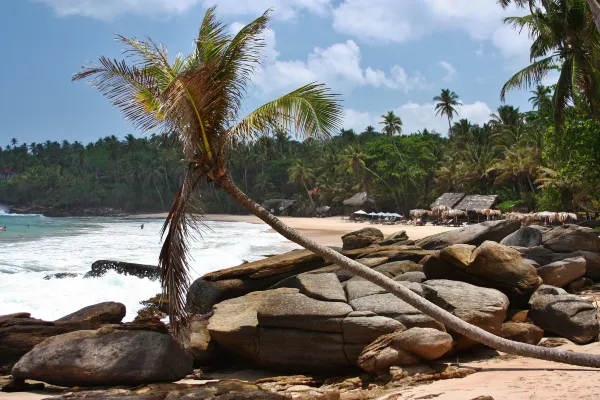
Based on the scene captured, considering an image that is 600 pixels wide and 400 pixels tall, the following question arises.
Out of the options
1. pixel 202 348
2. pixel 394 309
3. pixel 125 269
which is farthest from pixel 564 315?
pixel 125 269

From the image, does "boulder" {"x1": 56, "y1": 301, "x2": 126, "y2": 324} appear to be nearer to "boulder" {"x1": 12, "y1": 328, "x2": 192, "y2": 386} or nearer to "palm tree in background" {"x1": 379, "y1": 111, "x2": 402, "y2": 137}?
"boulder" {"x1": 12, "y1": 328, "x2": 192, "y2": 386}

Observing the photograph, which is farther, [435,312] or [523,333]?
[523,333]

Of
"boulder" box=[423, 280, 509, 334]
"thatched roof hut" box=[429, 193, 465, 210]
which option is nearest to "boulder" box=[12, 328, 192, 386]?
"boulder" box=[423, 280, 509, 334]

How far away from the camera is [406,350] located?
6332 millimetres

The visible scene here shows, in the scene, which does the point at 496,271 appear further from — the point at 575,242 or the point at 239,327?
the point at 575,242

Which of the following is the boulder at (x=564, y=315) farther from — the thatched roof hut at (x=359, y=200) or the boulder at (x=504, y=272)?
the thatched roof hut at (x=359, y=200)

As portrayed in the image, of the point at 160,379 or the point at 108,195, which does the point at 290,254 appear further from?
the point at 108,195

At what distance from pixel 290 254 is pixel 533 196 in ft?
106

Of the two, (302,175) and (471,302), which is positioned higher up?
A: (302,175)

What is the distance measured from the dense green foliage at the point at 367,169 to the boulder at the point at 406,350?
2.79 meters

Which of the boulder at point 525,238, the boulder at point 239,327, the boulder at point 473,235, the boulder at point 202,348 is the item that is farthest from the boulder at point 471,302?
the boulder at point 525,238

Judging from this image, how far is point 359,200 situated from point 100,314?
162ft

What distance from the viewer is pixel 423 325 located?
22.1 feet

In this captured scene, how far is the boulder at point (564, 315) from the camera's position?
283 inches
